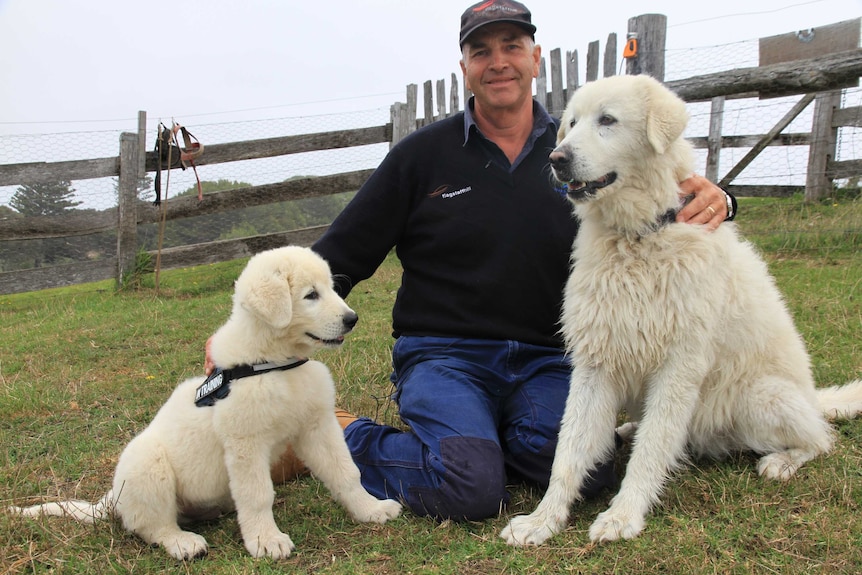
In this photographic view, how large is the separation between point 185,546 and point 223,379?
65 centimetres

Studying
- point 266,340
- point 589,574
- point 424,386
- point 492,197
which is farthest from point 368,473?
point 492,197

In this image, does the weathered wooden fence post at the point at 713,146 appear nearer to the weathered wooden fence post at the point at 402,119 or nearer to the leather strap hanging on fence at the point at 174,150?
the weathered wooden fence post at the point at 402,119

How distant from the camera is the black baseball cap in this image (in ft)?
10.4

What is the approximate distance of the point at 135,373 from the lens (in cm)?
481

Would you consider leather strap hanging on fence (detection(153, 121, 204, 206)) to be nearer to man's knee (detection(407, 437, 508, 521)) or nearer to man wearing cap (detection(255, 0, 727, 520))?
man wearing cap (detection(255, 0, 727, 520))

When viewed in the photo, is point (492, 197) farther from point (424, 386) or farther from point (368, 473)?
point (368, 473)

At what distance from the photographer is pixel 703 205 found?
2674 mm

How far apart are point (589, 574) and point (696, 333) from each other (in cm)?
101

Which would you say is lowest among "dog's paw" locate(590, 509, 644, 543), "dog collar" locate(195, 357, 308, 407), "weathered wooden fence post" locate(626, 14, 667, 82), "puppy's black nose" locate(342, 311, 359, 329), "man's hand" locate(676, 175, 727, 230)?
"dog's paw" locate(590, 509, 644, 543)

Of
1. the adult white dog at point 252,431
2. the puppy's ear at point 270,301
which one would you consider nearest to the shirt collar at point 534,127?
the adult white dog at point 252,431

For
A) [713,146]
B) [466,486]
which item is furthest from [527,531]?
[713,146]

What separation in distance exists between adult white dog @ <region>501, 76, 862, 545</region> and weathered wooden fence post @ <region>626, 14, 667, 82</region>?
149 inches

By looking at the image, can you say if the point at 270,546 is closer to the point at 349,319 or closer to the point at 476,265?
the point at 349,319

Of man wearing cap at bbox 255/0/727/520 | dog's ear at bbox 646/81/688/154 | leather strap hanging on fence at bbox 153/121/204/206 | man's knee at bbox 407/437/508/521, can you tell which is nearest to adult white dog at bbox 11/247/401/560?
man's knee at bbox 407/437/508/521
